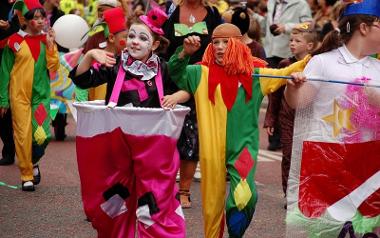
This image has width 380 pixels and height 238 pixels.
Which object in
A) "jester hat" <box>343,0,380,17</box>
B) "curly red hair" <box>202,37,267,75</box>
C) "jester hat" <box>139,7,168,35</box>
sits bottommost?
"curly red hair" <box>202,37,267,75</box>

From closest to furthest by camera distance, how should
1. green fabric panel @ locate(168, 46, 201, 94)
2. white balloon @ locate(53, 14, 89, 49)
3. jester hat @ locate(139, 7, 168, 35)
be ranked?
jester hat @ locate(139, 7, 168, 35) < green fabric panel @ locate(168, 46, 201, 94) < white balloon @ locate(53, 14, 89, 49)

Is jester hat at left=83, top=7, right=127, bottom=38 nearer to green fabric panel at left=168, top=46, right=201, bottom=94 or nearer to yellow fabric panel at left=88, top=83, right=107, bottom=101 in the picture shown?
yellow fabric panel at left=88, top=83, right=107, bottom=101

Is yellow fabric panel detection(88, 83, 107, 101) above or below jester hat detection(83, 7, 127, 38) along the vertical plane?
below

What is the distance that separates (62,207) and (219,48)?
8.46 ft

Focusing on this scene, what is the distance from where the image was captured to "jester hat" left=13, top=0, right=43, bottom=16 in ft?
28.4

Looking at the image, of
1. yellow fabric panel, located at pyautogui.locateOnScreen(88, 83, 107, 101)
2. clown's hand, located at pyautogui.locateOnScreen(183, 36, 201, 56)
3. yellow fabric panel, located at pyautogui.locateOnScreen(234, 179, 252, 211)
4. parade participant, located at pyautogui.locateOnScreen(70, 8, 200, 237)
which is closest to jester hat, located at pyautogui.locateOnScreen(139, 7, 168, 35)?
parade participant, located at pyautogui.locateOnScreen(70, 8, 200, 237)

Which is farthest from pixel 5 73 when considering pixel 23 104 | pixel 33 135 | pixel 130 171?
pixel 130 171

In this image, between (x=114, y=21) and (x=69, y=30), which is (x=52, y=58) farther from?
(x=114, y=21)

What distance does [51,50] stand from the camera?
28.9ft

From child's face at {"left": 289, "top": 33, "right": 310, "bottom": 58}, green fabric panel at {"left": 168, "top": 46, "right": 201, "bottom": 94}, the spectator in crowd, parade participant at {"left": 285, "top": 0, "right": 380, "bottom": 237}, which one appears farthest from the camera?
the spectator in crowd

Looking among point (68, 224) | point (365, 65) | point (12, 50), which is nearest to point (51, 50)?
point (12, 50)

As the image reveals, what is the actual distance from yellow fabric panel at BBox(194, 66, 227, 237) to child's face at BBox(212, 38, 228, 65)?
7.4 inches

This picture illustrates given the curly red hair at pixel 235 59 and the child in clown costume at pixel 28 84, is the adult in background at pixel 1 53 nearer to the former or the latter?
the child in clown costume at pixel 28 84

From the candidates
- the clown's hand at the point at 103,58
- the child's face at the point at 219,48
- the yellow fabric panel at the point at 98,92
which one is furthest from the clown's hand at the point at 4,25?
the clown's hand at the point at 103,58
